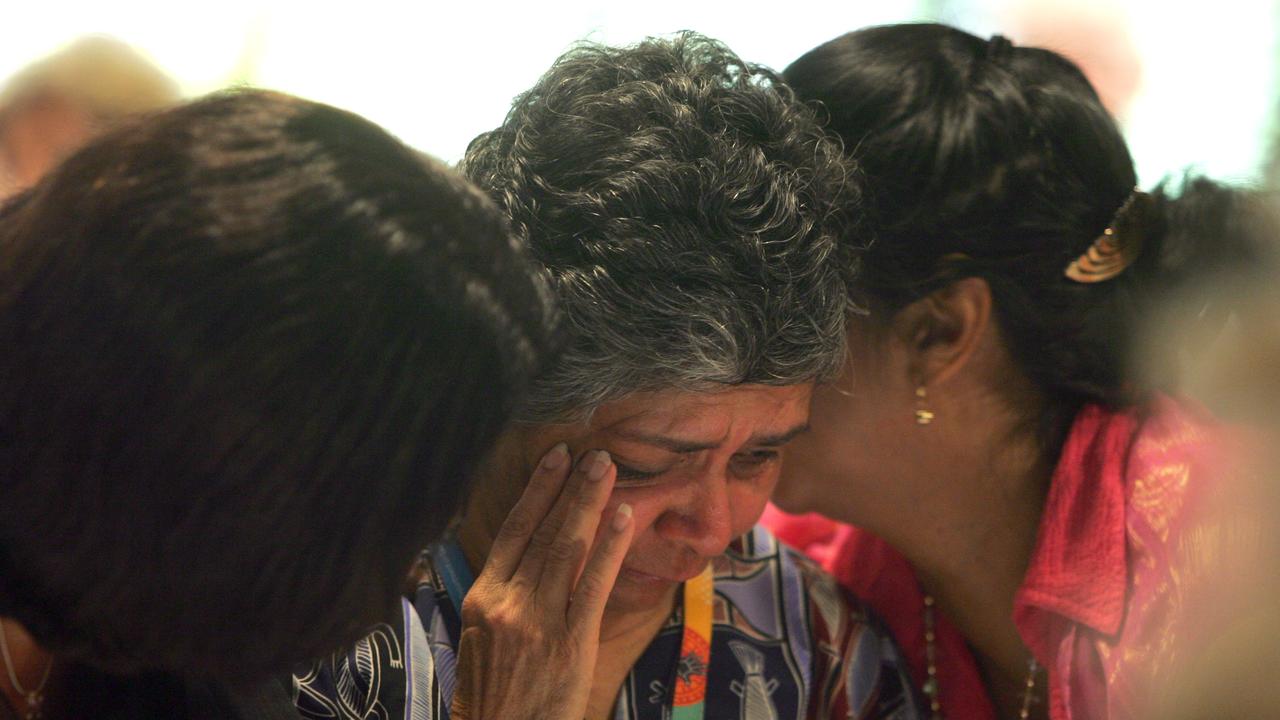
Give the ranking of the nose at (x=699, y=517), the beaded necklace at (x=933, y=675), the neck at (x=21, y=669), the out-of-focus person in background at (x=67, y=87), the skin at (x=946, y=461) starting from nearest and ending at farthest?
1. the neck at (x=21, y=669)
2. the nose at (x=699, y=517)
3. the skin at (x=946, y=461)
4. the beaded necklace at (x=933, y=675)
5. the out-of-focus person in background at (x=67, y=87)

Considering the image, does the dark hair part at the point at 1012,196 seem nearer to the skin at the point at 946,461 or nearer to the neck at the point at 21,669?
the skin at the point at 946,461

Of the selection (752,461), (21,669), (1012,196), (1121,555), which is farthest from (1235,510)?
(21,669)

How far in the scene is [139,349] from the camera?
79 centimetres

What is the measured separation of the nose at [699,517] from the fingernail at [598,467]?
0.12m

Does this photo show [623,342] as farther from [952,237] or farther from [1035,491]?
[1035,491]

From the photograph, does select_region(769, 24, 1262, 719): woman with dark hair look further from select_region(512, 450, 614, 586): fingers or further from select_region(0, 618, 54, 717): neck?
select_region(0, 618, 54, 717): neck

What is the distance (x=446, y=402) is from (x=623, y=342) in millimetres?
431

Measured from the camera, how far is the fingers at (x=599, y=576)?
1283 millimetres

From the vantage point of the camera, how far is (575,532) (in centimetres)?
130

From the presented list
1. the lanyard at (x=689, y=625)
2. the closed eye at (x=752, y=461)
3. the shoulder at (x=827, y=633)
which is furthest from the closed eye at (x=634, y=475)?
the shoulder at (x=827, y=633)

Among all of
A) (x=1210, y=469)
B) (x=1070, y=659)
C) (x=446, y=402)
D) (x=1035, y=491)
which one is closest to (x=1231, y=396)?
(x=1210, y=469)

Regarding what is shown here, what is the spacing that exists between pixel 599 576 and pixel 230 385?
0.59 metres

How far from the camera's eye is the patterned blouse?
142 centimetres

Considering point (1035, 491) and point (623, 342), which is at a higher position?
point (623, 342)
